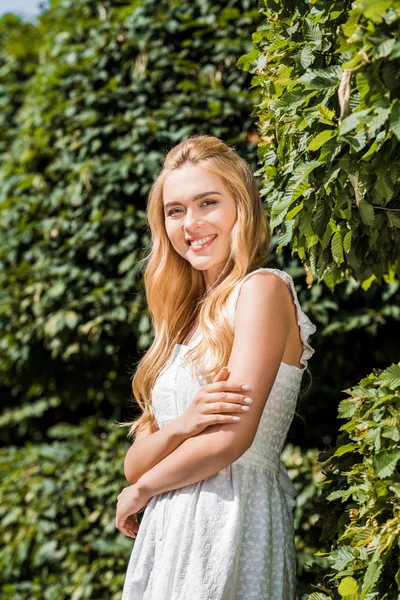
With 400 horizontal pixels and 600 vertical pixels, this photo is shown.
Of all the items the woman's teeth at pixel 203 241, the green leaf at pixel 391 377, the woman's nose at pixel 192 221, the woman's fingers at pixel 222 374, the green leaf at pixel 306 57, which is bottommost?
the woman's fingers at pixel 222 374

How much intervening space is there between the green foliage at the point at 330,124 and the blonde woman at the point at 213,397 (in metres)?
0.17

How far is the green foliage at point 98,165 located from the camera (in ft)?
13.5

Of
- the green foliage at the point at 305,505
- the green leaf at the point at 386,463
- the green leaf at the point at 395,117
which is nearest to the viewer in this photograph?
the green leaf at the point at 395,117

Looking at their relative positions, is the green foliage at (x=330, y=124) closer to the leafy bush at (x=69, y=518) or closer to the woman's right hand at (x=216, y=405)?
the woman's right hand at (x=216, y=405)

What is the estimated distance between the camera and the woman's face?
2324 mm

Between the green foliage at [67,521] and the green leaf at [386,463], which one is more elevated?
the green leaf at [386,463]

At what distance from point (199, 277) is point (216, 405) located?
0.69 meters

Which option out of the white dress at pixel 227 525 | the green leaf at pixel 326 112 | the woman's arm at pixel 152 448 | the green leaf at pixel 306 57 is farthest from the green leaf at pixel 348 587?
the green leaf at pixel 306 57

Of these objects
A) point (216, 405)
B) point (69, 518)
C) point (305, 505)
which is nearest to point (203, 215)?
point (216, 405)

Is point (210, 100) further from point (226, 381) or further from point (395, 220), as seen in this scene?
point (226, 381)

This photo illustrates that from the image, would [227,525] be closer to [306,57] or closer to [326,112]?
[326,112]

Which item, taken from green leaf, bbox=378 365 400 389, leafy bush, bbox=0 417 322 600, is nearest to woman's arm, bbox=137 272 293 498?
green leaf, bbox=378 365 400 389

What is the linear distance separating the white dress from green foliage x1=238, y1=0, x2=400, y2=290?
22cm

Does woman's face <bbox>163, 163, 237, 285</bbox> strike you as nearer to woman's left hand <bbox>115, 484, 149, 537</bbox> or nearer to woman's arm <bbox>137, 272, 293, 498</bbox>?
woman's arm <bbox>137, 272, 293, 498</bbox>
